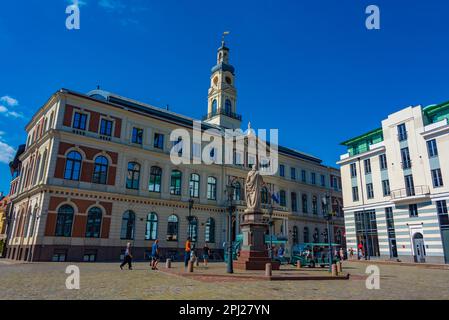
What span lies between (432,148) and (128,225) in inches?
1333

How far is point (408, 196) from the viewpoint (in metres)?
35.1

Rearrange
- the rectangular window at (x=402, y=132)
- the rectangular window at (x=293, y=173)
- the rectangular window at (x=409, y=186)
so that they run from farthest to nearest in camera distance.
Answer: the rectangular window at (x=293, y=173) < the rectangular window at (x=402, y=132) < the rectangular window at (x=409, y=186)

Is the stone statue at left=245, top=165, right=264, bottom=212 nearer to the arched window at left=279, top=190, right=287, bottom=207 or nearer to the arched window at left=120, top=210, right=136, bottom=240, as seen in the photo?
the arched window at left=120, top=210, right=136, bottom=240

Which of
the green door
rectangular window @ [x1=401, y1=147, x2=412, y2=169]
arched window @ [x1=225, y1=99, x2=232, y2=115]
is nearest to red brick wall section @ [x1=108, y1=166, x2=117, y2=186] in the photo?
arched window @ [x1=225, y1=99, x2=232, y2=115]

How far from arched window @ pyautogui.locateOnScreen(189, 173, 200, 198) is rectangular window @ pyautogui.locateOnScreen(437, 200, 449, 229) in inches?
1048

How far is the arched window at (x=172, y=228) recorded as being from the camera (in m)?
35.3

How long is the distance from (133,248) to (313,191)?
33.9 metres

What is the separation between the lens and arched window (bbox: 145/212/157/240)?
3373cm

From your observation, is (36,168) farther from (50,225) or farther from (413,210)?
(413,210)

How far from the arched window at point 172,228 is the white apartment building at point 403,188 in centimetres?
2444

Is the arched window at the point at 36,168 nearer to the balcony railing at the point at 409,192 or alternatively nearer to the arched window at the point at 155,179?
the arched window at the point at 155,179

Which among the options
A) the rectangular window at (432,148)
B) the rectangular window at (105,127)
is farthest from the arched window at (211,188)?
the rectangular window at (432,148)
